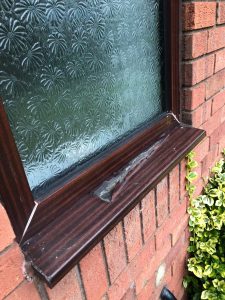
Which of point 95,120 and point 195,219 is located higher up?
point 95,120

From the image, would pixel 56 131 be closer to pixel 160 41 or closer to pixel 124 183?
pixel 124 183

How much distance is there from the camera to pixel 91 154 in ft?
2.60

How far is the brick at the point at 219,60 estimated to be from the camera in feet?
3.88

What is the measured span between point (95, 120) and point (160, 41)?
439mm

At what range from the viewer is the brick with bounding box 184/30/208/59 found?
964 mm

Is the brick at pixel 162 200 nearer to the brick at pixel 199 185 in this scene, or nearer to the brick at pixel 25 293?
the brick at pixel 199 185

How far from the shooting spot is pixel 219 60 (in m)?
1.21

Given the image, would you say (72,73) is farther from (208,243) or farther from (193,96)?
(208,243)

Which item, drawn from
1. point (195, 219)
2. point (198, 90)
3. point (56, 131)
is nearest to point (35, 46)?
point (56, 131)

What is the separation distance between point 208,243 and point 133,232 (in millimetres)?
693

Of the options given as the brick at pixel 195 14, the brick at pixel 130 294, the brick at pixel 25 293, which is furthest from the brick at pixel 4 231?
the brick at pixel 195 14

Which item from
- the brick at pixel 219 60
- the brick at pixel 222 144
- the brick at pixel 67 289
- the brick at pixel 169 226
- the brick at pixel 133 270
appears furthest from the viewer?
the brick at pixel 222 144

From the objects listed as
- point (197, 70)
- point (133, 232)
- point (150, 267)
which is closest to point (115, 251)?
point (133, 232)

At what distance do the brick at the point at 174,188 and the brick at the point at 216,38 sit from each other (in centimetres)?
54
